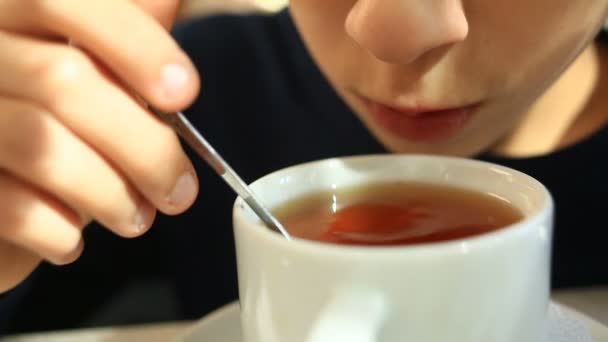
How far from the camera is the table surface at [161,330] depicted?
544mm

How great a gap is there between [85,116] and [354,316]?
0.56ft

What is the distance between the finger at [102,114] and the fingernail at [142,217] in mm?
18

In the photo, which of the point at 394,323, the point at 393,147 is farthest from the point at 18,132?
the point at 393,147

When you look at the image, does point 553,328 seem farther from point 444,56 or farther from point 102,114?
point 102,114

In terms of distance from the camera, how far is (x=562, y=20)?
464 mm

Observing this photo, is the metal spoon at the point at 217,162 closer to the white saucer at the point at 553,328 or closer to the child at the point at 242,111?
the child at the point at 242,111

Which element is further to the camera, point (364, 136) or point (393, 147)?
point (364, 136)

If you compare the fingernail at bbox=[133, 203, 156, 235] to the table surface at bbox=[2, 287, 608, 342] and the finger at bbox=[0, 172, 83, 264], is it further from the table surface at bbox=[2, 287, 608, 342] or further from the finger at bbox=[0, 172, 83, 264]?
the table surface at bbox=[2, 287, 608, 342]

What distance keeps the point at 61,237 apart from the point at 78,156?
51 millimetres

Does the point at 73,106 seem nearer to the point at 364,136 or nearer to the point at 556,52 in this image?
the point at 556,52

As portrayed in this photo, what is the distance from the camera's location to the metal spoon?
32cm

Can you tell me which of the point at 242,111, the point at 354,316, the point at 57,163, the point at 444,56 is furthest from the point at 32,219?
the point at 242,111

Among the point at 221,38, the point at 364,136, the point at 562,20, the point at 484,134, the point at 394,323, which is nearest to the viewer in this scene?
the point at 394,323

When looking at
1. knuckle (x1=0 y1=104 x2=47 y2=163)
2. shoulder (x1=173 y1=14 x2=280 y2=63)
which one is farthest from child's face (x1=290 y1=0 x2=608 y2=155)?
shoulder (x1=173 y1=14 x2=280 y2=63)
